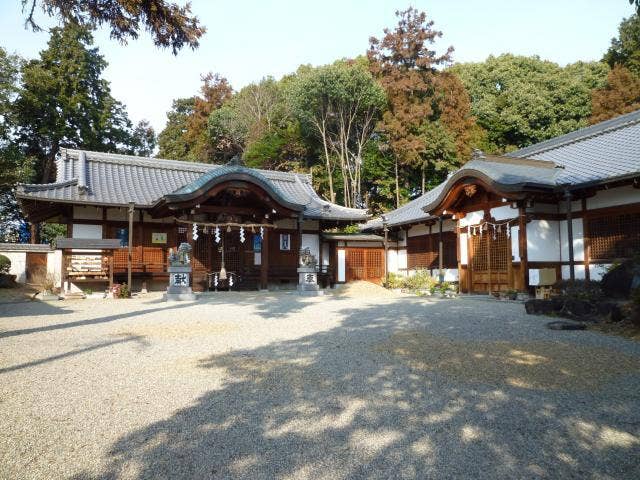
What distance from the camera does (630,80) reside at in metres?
26.5

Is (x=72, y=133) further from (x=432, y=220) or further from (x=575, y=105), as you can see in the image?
(x=575, y=105)

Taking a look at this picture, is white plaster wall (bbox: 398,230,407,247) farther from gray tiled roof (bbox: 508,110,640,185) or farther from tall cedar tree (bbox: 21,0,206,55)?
tall cedar tree (bbox: 21,0,206,55)

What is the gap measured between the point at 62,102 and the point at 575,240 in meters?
29.9

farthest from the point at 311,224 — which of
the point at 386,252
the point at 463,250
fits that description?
the point at 463,250

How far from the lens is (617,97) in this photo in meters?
26.5

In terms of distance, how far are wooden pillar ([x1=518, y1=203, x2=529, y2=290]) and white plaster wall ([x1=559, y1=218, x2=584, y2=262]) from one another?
44.3 inches

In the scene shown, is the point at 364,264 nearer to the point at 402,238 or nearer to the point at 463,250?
the point at 402,238

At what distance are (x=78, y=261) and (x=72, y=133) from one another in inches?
722

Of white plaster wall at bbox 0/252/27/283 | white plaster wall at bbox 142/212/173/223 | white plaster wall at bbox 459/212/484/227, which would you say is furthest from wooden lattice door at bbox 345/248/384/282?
white plaster wall at bbox 0/252/27/283

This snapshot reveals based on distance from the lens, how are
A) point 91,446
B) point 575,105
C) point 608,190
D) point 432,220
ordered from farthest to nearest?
point 575,105 < point 432,220 < point 608,190 < point 91,446

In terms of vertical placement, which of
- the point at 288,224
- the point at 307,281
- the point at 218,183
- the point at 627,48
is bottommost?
the point at 307,281

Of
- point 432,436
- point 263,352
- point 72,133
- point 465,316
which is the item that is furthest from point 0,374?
point 72,133

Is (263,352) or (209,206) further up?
(209,206)

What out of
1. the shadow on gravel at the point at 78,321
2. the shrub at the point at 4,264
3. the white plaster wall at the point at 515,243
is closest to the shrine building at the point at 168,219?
the shrub at the point at 4,264
